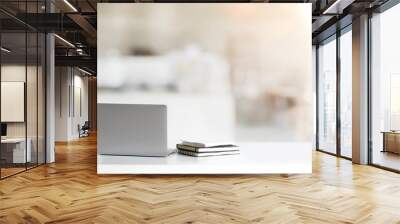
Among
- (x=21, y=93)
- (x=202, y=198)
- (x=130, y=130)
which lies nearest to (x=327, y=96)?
(x=130, y=130)

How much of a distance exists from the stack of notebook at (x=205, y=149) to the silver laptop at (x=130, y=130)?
0.87 feet

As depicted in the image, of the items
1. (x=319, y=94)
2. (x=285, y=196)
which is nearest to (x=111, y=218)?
(x=285, y=196)

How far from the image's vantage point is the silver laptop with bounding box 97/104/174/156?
4984 millimetres

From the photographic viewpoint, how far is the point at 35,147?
6.74m

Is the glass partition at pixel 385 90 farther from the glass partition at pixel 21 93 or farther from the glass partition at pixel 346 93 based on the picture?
the glass partition at pixel 21 93

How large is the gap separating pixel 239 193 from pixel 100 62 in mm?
2492

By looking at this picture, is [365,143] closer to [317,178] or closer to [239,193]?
[317,178]

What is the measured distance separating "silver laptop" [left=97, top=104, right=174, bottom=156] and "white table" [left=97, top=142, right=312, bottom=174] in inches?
4.6

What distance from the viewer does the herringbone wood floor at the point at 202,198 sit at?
3295 millimetres

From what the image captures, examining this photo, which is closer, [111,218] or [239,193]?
[111,218]

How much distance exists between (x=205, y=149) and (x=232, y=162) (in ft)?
1.32

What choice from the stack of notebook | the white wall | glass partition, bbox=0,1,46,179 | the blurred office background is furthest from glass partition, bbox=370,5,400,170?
the white wall

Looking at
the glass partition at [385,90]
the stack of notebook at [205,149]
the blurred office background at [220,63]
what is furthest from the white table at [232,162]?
the glass partition at [385,90]

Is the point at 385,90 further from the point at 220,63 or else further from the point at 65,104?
the point at 65,104
